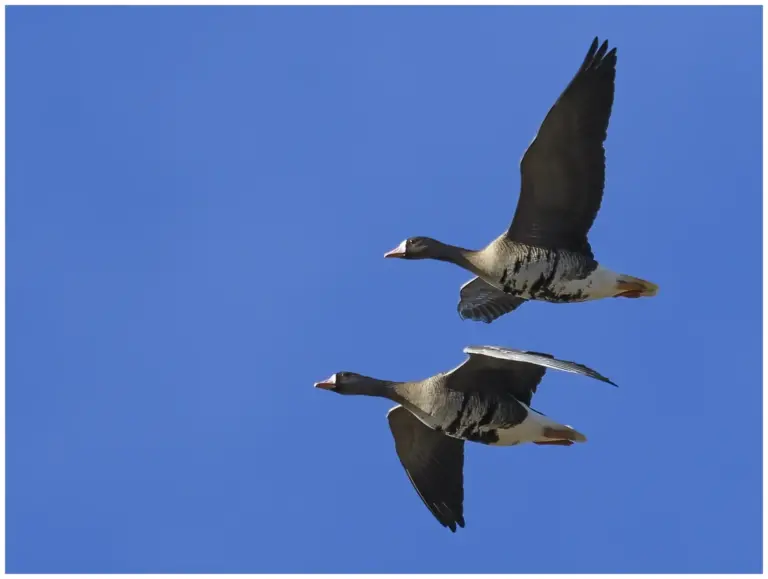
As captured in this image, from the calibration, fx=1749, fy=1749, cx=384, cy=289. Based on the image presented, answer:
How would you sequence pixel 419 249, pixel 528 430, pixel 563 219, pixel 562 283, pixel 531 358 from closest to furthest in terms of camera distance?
pixel 531 358
pixel 528 430
pixel 562 283
pixel 563 219
pixel 419 249

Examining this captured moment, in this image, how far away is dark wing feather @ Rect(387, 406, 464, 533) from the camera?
A: 22328 millimetres

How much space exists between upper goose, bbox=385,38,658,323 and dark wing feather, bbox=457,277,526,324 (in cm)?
179

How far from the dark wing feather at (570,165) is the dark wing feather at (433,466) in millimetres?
2825

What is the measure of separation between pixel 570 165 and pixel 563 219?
78 centimetres

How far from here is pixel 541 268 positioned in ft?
70.4

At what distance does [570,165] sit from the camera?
837 inches

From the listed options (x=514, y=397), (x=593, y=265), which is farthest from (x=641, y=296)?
(x=514, y=397)

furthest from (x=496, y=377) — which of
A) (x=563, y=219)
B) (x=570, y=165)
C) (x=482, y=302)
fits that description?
(x=570, y=165)

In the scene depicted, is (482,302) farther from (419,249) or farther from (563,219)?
(563,219)

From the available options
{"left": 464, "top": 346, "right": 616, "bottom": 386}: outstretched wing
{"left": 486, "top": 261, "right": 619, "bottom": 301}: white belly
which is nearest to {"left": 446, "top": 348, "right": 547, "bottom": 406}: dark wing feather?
{"left": 464, "top": 346, "right": 616, "bottom": 386}: outstretched wing

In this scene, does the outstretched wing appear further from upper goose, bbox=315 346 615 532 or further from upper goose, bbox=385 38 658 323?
upper goose, bbox=385 38 658 323

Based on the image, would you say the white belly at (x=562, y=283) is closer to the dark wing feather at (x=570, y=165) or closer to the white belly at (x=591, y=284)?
the white belly at (x=591, y=284)

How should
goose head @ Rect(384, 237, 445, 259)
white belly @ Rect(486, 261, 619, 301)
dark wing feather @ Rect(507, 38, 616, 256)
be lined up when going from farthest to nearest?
goose head @ Rect(384, 237, 445, 259)
white belly @ Rect(486, 261, 619, 301)
dark wing feather @ Rect(507, 38, 616, 256)

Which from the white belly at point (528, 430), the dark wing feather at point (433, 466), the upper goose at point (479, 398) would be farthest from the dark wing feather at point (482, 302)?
the white belly at point (528, 430)
